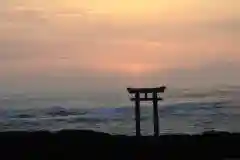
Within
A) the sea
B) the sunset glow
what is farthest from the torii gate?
the sunset glow

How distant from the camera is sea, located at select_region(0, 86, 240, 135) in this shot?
4.16m

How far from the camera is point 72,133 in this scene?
2.98m

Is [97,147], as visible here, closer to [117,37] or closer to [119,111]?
[119,111]

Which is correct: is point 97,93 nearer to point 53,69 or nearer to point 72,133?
point 53,69

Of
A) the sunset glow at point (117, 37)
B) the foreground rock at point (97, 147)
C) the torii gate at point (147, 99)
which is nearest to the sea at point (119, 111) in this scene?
the sunset glow at point (117, 37)

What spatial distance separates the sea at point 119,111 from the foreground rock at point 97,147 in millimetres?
1135

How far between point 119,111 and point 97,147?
1342 millimetres

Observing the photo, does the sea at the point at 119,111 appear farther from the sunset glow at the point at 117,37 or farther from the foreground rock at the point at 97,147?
the foreground rock at the point at 97,147

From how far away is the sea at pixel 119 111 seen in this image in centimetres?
416

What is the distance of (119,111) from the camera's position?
4238 mm

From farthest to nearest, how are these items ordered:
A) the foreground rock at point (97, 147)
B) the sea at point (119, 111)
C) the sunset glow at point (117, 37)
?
1. the sunset glow at point (117, 37)
2. the sea at point (119, 111)
3. the foreground rock at point (97, 147)

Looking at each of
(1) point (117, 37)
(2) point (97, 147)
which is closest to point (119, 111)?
(1) point (117, 37)

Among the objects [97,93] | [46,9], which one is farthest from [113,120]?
[46,9]

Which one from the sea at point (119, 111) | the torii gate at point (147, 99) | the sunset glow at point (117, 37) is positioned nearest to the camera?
the torii gate at point (147, 99)
